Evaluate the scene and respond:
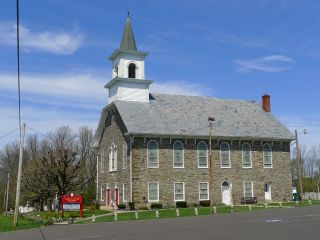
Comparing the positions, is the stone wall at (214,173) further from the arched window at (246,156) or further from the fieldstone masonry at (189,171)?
the arched window at (246,156)

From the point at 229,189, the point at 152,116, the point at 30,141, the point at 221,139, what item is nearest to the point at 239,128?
the point at 221,139

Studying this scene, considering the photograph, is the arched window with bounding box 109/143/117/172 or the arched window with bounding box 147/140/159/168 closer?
the arched window with bounding box 147/140/159/168

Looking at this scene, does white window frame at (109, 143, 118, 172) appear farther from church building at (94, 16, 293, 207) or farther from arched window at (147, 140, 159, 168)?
arched window at (147, 140, 159, 168)

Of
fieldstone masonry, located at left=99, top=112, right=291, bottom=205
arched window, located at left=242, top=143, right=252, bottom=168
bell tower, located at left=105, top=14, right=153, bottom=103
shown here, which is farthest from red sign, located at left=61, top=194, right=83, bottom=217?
arched window, located at left=242, top=143, right=252, bottom=168

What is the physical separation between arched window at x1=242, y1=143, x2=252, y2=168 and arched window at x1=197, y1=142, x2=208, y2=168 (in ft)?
14.4

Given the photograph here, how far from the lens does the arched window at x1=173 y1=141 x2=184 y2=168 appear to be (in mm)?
43281

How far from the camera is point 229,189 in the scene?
45.2 metres

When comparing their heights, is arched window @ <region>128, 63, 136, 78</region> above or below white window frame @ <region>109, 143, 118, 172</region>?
above

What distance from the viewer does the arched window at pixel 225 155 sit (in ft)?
149

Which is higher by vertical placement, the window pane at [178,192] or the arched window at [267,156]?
the arched window at [267,156]

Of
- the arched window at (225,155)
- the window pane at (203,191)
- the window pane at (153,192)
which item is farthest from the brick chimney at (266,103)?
the window pane at (153,192)

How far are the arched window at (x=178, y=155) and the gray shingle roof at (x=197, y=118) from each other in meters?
1.25

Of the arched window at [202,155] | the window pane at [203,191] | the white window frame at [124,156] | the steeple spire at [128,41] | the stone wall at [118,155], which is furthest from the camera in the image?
the steeple spire at [128,41]

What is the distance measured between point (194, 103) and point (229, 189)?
10158 mm
